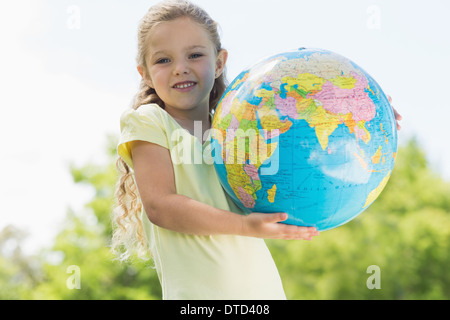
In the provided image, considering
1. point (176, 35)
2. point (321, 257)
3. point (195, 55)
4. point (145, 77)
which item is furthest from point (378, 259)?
point (176, 35)

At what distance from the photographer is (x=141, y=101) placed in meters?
3.00

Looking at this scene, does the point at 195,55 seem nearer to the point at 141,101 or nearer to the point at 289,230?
the point at 141,101

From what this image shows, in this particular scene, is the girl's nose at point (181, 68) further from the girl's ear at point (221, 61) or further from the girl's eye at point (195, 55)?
the girl's ear at point (221, 61)

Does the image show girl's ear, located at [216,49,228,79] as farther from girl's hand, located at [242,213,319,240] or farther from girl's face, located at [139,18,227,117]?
girl's hand, located at [242,213,319,240]

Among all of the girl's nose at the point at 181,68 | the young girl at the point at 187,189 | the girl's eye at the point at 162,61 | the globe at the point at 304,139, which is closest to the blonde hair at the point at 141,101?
the young girl at the point at 187,189

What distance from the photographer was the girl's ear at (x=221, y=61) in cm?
293

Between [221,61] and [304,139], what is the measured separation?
89 cm

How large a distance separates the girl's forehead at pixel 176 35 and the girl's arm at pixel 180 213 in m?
0.52

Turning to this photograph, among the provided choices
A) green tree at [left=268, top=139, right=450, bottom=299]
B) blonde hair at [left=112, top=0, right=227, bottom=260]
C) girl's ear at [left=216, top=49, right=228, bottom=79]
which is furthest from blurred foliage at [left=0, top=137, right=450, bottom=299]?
girl's ear at [left=216, top=49, right=228, bottom=79]

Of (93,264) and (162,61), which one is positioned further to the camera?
(93,264)

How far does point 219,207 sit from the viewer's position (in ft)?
8.44

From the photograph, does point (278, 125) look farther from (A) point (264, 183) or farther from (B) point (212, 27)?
(B) point (212, 27)
